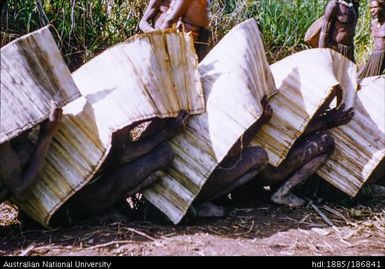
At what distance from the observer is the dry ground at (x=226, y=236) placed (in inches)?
112

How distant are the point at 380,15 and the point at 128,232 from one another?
3.97m

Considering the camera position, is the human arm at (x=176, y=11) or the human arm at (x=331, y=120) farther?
the human arm at (x=176, y=11)

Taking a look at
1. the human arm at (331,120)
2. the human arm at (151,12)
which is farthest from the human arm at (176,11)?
the human arm at (331,120)

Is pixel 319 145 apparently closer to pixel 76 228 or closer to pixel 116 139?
pixel 116 139

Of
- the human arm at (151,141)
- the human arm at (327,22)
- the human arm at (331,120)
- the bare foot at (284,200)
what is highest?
the human arm at (151,141)

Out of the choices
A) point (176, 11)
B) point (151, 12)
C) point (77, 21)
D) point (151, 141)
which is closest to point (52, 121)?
point (151, 141)

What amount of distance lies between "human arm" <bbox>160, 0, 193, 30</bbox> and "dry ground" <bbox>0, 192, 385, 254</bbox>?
1777mm

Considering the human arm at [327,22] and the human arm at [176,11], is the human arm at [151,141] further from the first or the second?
the human arm at [327,22]

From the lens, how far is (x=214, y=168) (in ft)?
10.0

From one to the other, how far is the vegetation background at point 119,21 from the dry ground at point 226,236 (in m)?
2.89

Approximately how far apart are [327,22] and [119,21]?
105 inches

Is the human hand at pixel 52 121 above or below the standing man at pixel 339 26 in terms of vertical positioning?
above

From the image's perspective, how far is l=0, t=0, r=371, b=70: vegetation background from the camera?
594cm

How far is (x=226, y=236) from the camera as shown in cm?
312
